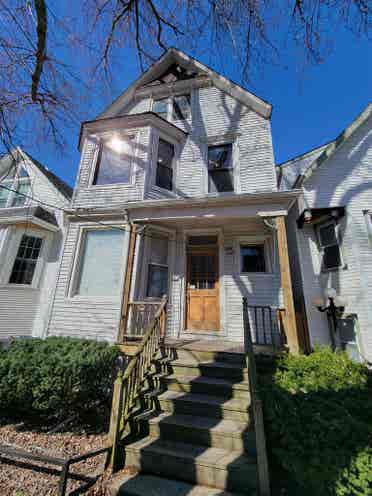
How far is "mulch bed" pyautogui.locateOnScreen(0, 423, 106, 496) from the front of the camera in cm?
285

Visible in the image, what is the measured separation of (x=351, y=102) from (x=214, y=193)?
5.61 m

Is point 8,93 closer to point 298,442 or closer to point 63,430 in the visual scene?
point 63,430

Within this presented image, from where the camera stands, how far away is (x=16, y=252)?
24.5 feet

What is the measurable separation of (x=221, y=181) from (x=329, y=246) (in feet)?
13.1

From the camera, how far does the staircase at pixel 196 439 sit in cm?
272

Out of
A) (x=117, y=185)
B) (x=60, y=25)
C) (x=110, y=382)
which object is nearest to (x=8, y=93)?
(x=60, y=25)

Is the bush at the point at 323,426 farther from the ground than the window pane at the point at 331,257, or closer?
closer

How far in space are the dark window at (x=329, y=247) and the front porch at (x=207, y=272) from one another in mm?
1371

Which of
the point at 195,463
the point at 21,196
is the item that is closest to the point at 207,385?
the point at 195,463

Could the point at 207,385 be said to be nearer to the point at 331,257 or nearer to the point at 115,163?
the point at 331,257

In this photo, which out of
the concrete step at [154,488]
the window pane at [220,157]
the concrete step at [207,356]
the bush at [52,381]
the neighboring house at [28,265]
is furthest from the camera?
the window pane at [220,157]

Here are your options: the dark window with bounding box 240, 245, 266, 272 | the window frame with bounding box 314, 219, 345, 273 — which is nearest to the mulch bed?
the dark window with bounding box 240, 245, 266, 272

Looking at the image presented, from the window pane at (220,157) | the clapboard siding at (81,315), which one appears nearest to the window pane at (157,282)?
the clapboard siding at (81,315)

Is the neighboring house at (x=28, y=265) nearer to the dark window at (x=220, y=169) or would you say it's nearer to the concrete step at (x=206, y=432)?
the concrete step at (x=206, y=432)
